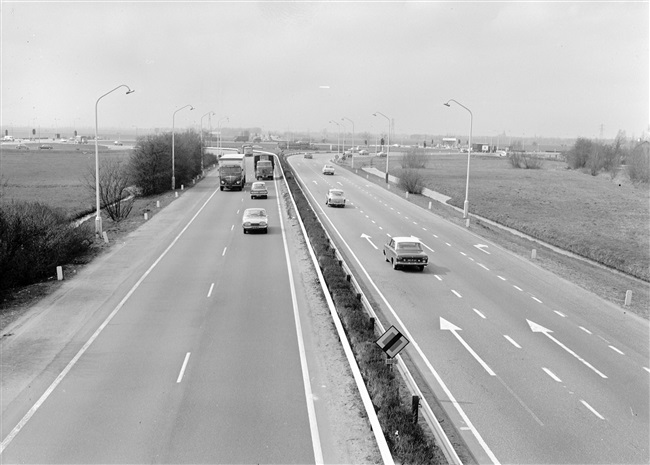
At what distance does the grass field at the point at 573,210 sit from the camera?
132 ft

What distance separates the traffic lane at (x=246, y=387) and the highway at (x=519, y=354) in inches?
142

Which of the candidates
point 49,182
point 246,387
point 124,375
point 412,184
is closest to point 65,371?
point 124,375

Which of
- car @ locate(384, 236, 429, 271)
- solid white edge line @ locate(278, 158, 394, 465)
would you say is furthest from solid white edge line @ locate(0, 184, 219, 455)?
car @ locate(384, 236, 429, 271)

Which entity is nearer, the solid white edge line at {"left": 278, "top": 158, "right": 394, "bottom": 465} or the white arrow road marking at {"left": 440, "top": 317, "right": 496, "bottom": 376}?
the solid white edge line at {"left": 278, "top": 158, "right": 394, "bottom": 465}

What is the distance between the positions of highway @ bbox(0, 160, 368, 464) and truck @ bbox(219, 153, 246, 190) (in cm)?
3639

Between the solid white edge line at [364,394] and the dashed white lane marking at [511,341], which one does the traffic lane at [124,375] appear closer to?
the solid white edge line at [364,394]

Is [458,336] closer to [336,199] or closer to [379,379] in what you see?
[379,379]

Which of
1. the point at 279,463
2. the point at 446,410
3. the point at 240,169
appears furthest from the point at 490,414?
the point at 240,169

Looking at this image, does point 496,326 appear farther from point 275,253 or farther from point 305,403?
point 275,253

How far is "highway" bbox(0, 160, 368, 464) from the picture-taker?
36.8 feet

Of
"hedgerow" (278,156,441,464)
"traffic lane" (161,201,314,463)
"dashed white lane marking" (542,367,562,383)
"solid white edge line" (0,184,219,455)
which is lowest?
"solid white edge line" (0,184,219,455)

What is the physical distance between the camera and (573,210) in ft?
195

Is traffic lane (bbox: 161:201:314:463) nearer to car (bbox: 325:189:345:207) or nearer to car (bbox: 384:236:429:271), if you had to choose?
car (bbox: 384:236:429:271)

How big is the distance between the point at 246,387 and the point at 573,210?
53395 mm
